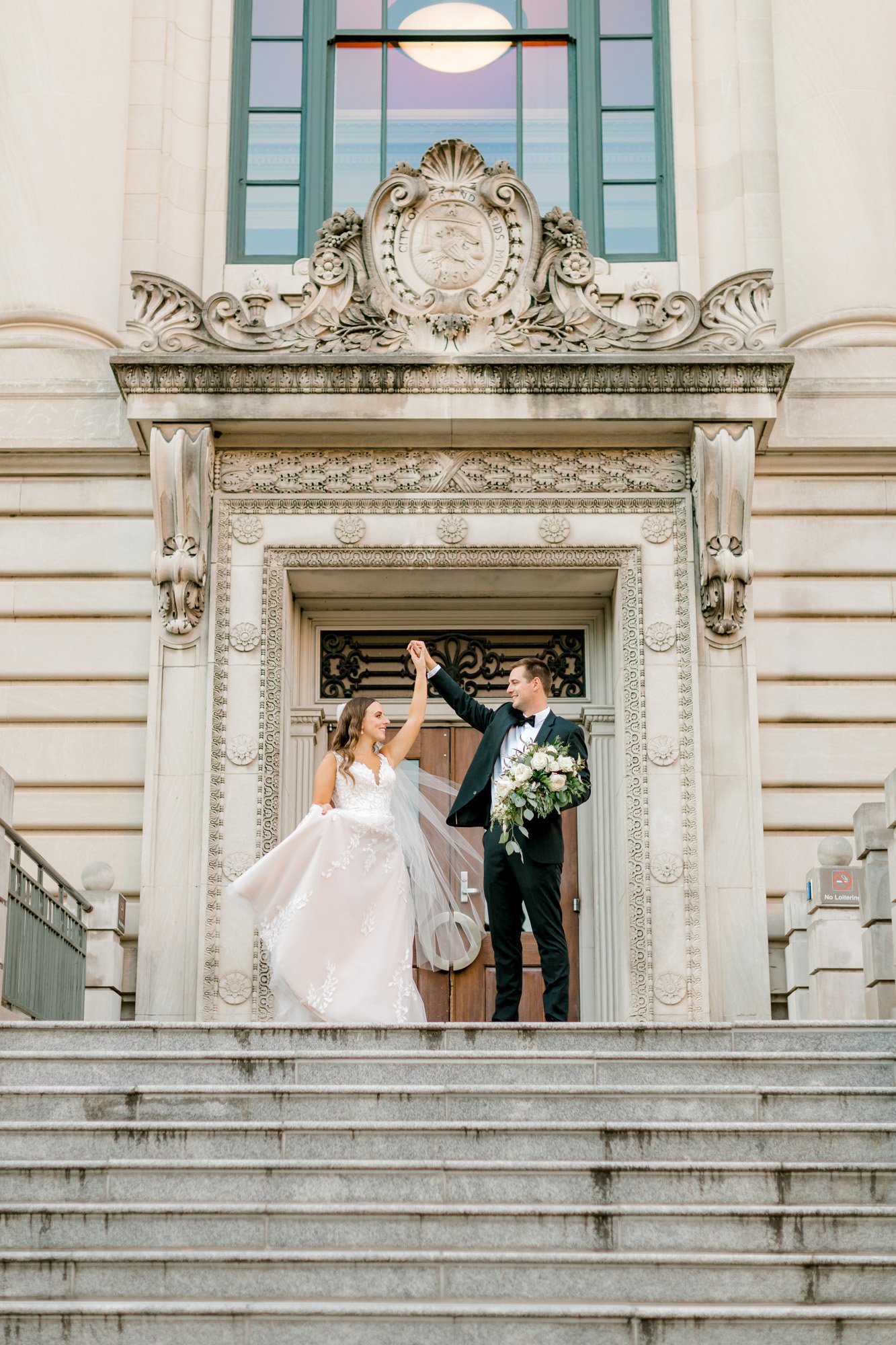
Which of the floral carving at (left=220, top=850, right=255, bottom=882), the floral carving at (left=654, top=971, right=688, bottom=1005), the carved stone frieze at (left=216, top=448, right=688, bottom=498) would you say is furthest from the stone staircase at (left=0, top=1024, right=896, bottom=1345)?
the carved stone frieze at (left=216, top=448, right=688, bottom=498)

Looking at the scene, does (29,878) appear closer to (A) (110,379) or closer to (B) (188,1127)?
(B) (188,1127)

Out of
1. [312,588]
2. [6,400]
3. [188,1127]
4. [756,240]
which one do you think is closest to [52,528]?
[6,400]

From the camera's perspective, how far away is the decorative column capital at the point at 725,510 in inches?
559

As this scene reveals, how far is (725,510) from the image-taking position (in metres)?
14.2

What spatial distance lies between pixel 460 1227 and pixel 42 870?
5.70m

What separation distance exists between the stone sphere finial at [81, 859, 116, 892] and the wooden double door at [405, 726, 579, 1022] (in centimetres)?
257

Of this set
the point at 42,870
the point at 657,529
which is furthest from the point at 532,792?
the point at 657,529

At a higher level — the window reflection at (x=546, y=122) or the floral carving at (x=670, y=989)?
the window reflection at (x=546, y=122)

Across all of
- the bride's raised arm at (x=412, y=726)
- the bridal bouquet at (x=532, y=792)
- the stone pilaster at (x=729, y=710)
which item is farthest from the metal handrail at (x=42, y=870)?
the stone pilaster at (x=729, y=710)

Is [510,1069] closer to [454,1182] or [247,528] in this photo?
[454,1182]

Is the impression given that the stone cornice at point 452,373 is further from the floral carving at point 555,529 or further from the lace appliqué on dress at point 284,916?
the lace appliqué on dress at point 284,916

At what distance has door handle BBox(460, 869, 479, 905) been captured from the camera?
14531 millimetres

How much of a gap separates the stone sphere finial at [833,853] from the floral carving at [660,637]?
2.08 metres

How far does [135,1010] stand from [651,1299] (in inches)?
279
